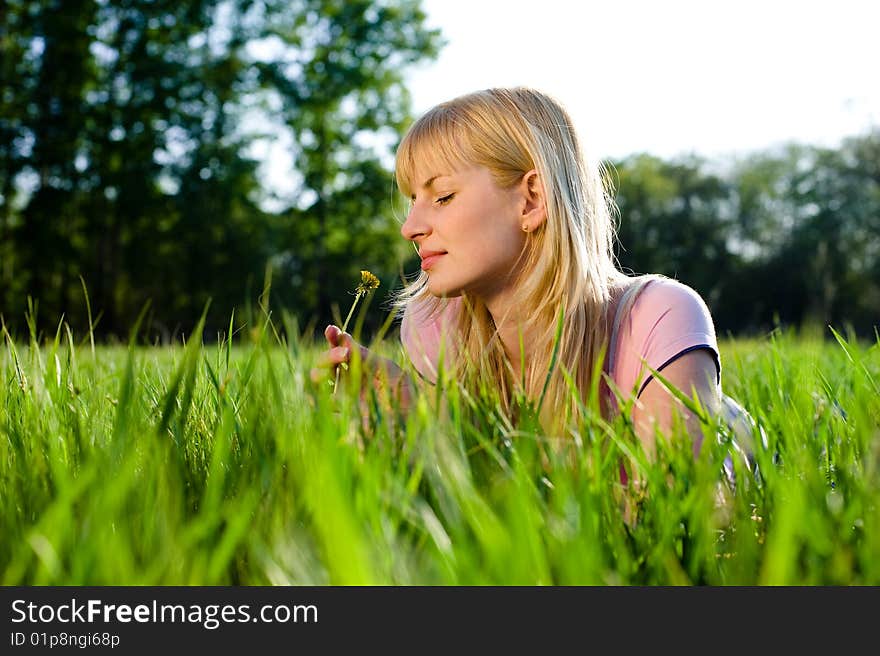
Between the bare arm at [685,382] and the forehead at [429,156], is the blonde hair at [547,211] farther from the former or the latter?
the bare arm at [685,382]

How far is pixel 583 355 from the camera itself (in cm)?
211

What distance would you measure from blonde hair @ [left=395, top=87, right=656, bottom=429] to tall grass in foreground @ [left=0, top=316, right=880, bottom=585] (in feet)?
2.55

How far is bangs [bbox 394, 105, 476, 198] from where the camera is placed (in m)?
2.21

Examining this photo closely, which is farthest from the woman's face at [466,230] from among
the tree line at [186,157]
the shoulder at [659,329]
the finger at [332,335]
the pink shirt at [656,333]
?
the tree line at [186,157]

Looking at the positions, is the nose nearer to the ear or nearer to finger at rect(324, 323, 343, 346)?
the ear

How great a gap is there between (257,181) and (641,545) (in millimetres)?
21360

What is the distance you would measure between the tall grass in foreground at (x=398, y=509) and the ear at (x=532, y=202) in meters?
0.95

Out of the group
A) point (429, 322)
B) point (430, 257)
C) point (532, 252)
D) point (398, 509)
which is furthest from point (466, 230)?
point (398, 509)

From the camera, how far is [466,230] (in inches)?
82.1

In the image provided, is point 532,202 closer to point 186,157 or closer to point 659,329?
point 659,329

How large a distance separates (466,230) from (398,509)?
1.22 m

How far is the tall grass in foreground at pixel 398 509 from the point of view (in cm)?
82

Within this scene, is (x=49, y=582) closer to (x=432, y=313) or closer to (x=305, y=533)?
(x=305, y=533)
